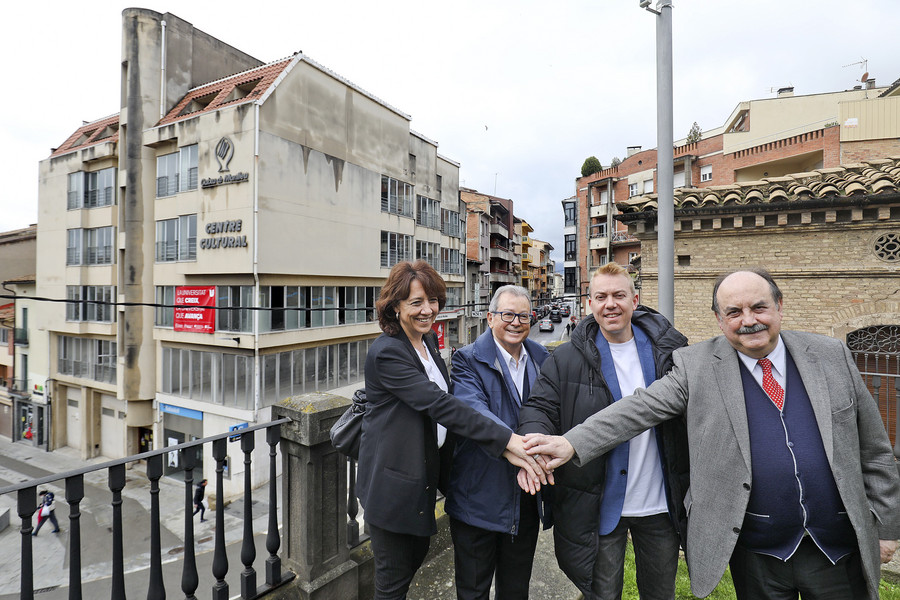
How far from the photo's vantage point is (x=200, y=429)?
20.2 meters

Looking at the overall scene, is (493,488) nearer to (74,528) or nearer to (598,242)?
(74,528)

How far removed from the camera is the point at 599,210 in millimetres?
37469

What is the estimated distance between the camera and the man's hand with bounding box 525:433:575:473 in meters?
2.26

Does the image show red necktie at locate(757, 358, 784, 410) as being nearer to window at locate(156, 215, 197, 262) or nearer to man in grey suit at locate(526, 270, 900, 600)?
man in grey suit at locate(526, 270, 900, 600)

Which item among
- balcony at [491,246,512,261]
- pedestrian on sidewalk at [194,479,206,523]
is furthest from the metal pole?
balcony at [491,246,512,261]

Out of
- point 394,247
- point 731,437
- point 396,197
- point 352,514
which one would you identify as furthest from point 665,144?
point 396,197

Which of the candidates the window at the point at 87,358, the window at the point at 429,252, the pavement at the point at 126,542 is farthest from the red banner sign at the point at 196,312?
the window at the point at 429,252

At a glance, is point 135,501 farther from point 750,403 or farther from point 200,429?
point 750,403

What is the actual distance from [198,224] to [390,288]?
2087 cm

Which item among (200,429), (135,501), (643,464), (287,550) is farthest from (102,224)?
(643,464)

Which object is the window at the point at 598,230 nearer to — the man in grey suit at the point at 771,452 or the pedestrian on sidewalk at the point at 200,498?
the pedestrian on sidewalk at the point at 200,498

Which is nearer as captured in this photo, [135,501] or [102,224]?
[135,501]

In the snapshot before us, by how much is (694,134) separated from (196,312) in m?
33.6

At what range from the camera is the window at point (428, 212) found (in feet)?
97.0
